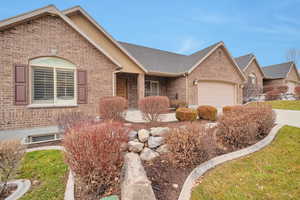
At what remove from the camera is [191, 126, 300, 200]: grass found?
2.65 metres

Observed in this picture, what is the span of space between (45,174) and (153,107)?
4.15 metres

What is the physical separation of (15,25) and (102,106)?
17.6 ft

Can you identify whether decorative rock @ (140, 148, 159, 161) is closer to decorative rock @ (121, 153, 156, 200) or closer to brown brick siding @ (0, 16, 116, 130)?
decorative rock @ (121, 153, 156, 200)

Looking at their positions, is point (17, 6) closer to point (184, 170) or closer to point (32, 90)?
point (32, 90)

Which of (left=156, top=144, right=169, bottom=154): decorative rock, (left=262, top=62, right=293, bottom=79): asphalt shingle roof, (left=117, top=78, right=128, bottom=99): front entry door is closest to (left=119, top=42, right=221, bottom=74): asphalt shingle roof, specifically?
(left=117, top=78, right=128, bottom=99): front entry door

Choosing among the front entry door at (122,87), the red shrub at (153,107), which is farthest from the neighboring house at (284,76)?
the red shrub at (153,107)

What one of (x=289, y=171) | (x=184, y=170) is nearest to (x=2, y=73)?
(x=184, y=170)

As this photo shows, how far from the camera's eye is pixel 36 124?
21.4ft

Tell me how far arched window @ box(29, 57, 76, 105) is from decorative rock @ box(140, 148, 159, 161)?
17.2ft

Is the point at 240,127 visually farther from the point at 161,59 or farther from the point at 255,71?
the point at 255,71

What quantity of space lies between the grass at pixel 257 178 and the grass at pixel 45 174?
2983mm

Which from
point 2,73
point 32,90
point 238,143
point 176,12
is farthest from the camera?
point 176,12

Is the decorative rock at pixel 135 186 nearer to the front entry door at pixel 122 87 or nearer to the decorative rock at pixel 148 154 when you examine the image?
the decorative rock at pixel 148 154

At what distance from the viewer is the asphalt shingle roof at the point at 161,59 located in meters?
12.7
